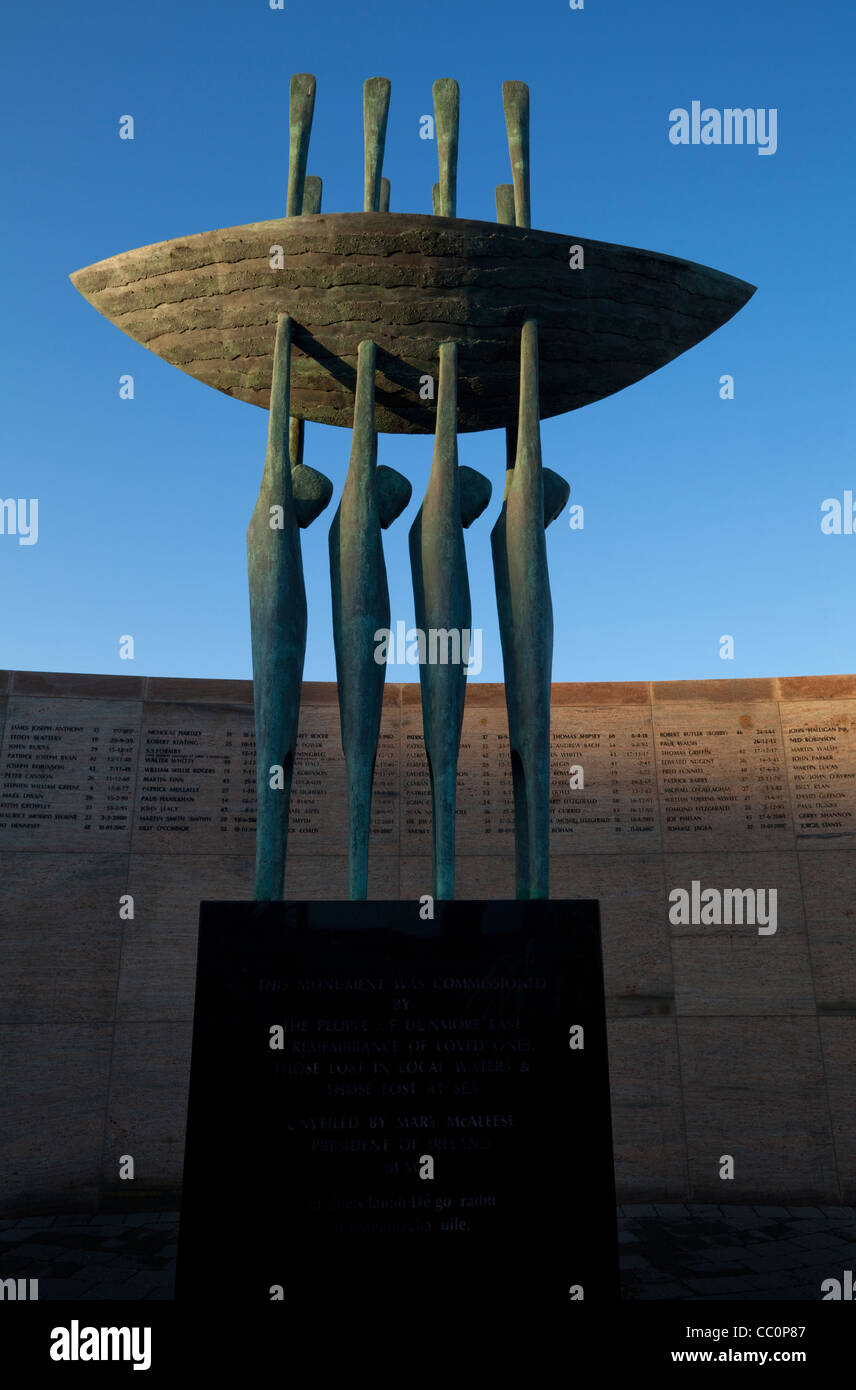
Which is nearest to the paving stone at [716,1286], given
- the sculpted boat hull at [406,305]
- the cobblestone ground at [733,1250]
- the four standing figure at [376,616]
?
the cobblestone ground at [733,1250]

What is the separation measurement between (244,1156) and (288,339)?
436 cm

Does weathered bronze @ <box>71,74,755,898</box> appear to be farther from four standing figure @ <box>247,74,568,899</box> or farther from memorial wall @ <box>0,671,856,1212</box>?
memorial wall @ <box>0,671,856,1212</box>

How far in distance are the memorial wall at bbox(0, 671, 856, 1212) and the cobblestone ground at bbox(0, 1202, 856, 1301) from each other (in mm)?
487

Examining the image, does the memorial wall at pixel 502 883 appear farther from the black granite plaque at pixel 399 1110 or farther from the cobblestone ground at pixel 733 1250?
the black granite plaque at pixel 399 1110

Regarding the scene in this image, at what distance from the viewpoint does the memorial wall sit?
26.5 feet

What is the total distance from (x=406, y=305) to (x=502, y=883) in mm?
5548

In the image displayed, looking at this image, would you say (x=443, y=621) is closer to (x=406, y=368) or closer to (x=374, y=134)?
(x=406, y=368)

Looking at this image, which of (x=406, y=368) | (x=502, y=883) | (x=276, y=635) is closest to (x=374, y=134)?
(x=406, y=368)

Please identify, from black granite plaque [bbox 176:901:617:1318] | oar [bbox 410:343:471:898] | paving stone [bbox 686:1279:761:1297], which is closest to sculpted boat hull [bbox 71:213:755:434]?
oar [bbox 410:343:471:898]

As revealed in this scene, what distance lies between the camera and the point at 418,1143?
158 inches

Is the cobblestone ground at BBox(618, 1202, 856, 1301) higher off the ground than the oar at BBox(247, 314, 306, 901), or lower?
lower

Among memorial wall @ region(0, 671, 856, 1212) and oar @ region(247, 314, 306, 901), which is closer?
oar @ region(247, 314, 306, 901)
